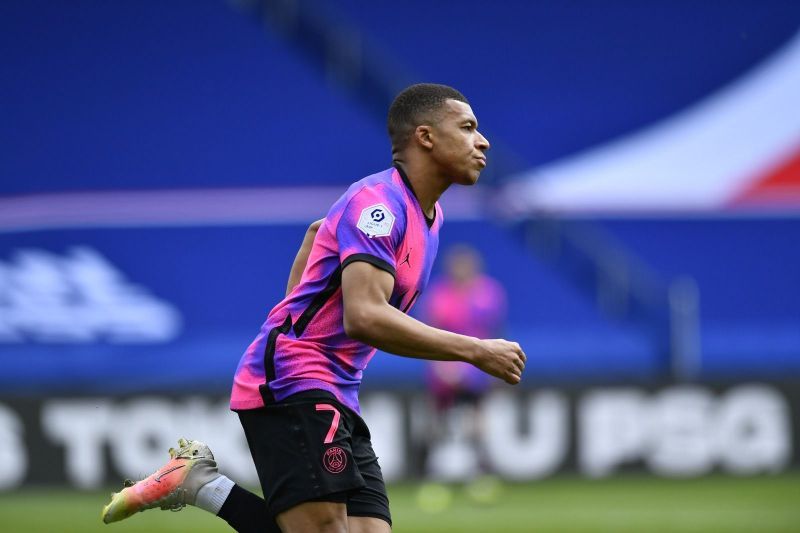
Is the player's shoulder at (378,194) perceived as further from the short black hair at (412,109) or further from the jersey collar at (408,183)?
the short black hair at (412,109)

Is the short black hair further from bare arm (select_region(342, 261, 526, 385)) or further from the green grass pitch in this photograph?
the green grass pitch

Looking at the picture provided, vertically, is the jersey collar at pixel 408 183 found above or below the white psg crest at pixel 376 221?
above

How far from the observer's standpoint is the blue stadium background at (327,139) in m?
17.6

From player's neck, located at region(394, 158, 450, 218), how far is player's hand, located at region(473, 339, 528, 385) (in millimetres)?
713

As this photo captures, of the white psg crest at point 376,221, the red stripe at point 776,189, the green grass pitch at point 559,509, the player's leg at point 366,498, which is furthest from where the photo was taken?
the red stripe at point 776,189

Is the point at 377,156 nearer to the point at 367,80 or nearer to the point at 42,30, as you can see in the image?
the point at 367,80

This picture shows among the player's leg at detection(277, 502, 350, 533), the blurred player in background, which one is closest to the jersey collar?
the player's leg at detection(277, 502, 350, 533)

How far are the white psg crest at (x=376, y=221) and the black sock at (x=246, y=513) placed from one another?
125cm

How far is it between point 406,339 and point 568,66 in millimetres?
13972

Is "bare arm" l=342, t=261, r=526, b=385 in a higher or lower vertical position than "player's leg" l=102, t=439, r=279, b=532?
higher

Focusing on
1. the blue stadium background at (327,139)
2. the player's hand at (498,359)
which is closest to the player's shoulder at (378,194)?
the player's hand at (498,359)

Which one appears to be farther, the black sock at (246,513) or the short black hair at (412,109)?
the black sock at (246,513)

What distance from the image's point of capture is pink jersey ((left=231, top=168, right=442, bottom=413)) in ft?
18.2

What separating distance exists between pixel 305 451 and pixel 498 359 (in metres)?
0.83
